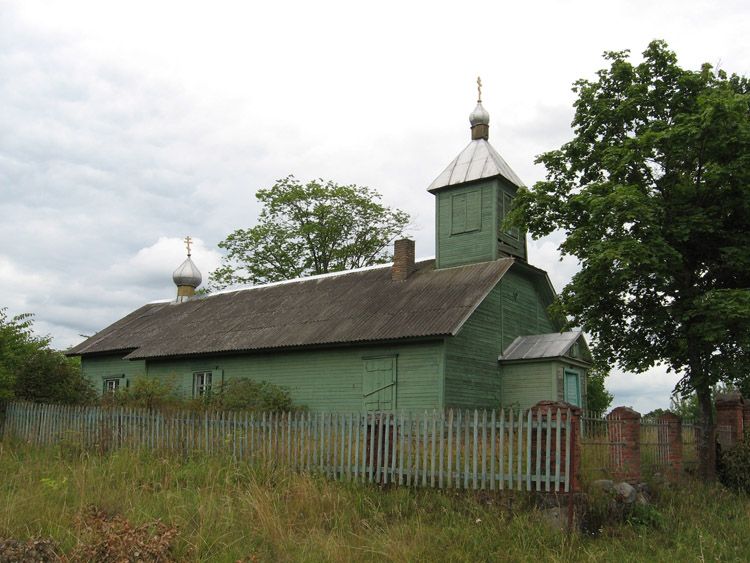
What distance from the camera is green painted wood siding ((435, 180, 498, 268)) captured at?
69.5 ft

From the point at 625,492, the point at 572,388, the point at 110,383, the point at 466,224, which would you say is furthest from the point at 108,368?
the point at 625,492

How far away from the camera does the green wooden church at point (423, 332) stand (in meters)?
18.3

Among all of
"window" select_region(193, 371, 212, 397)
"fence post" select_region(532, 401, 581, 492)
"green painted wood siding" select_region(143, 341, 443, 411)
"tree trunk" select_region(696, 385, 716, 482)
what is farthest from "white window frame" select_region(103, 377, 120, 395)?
"fence post" select_region(532, 401, 581, 492)

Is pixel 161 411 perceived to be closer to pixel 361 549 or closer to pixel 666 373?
pixel 361 549

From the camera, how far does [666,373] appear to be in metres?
15.6

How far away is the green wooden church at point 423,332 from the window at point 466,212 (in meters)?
0.04

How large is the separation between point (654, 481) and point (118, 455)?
30.0 ft

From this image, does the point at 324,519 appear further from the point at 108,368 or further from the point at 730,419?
the point at 108,368

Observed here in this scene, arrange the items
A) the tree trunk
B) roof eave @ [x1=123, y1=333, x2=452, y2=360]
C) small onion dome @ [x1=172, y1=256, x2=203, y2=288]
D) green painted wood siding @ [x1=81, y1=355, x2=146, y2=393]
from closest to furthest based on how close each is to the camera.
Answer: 1. the tree trunk
2. roof eave @ [x1=123, y1=333, x2=452, y2=360]
3. green painted wood siding @ [x1=81, y1=355, x2=146, y2=393]
4. small onion dome @ [x1=172, y1=256, x2=203, y2=288]

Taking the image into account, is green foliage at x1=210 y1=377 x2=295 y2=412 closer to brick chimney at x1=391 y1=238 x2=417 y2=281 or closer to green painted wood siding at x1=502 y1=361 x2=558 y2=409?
brick chimney at x1=391 y1=238 x2=417 y2=281

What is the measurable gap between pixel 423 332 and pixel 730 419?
7.17 meters

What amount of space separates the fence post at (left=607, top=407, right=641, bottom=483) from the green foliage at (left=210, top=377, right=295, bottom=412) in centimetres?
1033

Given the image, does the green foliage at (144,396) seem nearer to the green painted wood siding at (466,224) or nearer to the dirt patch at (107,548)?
the green painted wood siding at (466,224)

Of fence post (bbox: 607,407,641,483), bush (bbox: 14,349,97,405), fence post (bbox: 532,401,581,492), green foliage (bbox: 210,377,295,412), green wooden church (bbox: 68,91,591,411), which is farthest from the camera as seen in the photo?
green foliage (bbox: 210,377,295,412)
